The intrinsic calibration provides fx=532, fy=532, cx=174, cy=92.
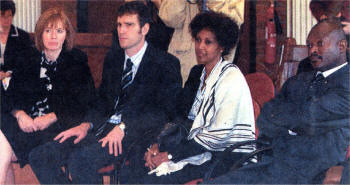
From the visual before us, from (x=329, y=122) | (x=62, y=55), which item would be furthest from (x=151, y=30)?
(x=329, y=122)

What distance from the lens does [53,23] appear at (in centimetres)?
253

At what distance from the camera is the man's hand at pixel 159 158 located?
220cm

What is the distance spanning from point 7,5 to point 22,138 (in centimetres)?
75

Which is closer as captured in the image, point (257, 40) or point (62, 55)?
point (62, 55)

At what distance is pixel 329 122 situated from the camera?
76.1 inches

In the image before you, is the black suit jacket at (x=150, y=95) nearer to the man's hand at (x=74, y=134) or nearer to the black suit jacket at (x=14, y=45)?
the man's hand at (x=74, y=134)

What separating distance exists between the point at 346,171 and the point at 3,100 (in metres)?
1.63

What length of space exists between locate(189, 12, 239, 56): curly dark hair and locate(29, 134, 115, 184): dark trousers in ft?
2.24

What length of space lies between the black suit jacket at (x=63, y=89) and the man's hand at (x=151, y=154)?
16.5 inches

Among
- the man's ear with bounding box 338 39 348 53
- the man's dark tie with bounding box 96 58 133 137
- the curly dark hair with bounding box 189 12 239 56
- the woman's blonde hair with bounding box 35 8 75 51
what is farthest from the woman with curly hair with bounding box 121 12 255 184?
the woman's blonde hair with bounding box 35 8 75 51

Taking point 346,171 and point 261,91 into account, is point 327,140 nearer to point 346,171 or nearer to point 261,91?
point 346,171

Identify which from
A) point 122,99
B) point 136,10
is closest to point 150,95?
point 122,99

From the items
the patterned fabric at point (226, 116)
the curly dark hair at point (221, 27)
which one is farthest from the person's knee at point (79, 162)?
the curly dark hair at point (221, 27)

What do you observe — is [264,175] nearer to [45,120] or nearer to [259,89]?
[259,89]
